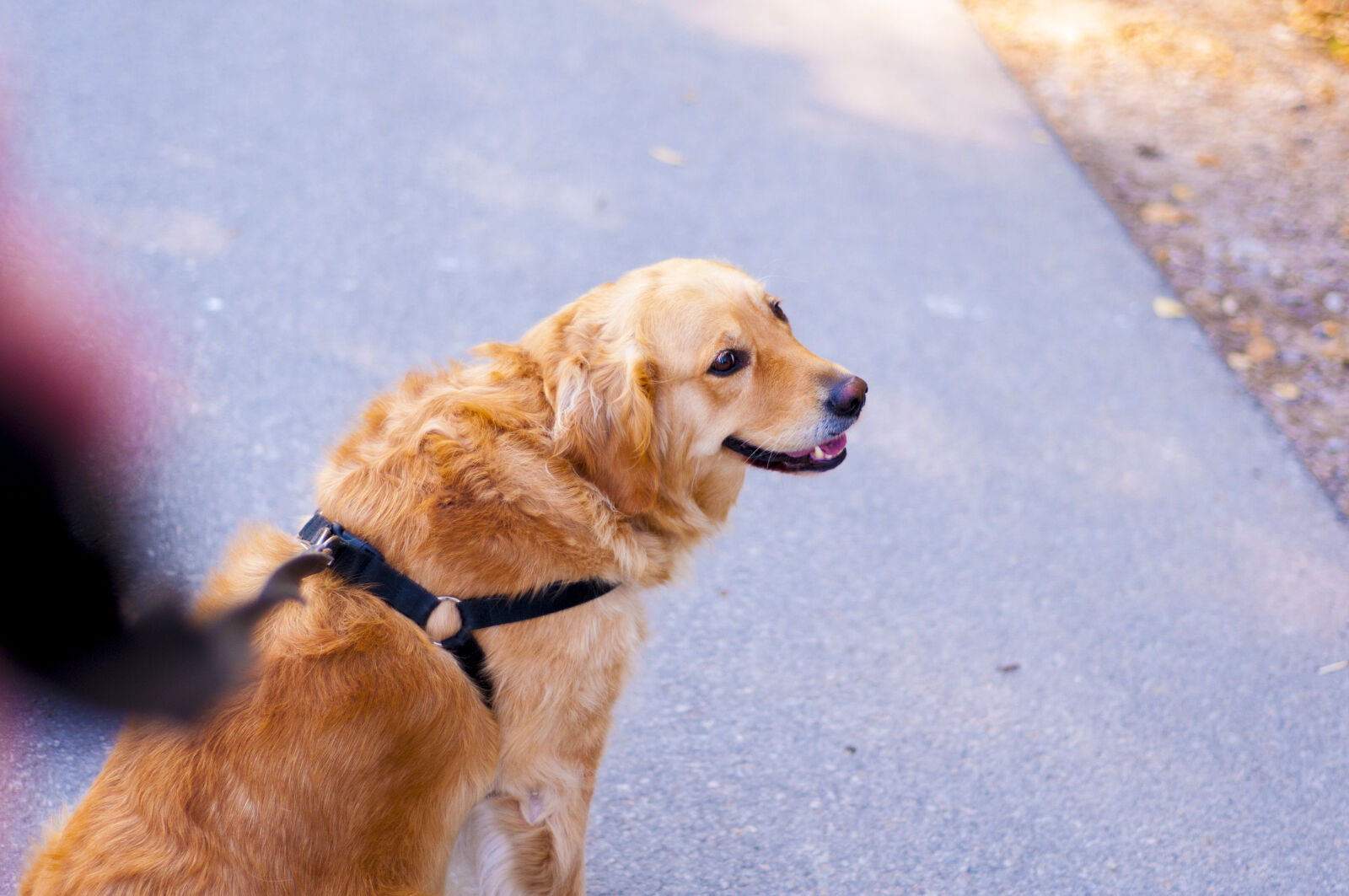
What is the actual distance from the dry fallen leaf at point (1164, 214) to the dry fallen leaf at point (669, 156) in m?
2.50

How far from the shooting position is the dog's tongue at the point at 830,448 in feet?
7.70

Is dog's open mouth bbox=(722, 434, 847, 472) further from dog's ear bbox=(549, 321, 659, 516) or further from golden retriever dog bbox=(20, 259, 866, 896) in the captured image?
dog's ear bbox=(549, 321, 659, 516)

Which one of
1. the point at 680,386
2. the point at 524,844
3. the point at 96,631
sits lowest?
the point at 524,844

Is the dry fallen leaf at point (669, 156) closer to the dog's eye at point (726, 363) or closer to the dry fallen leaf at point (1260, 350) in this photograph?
the dry fallen leaf at point (1260, 350)

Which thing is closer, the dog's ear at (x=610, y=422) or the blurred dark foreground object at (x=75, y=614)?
the blurred dark foreground object at (x=75, y=614)

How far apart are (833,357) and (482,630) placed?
2.57 m

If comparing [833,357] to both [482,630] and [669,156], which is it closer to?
[669,156]

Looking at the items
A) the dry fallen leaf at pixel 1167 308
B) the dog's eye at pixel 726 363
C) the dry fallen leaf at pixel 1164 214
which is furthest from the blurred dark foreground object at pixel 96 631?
the dry fallen leaf at pixel 1164 214

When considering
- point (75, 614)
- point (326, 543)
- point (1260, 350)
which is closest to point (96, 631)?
point (75, 614)

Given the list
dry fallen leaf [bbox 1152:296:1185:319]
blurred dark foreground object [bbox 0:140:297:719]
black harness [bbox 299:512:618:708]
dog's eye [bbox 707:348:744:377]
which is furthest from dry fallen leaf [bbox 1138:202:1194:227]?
blurred dark foreground object [bbox 0:140:297:719]

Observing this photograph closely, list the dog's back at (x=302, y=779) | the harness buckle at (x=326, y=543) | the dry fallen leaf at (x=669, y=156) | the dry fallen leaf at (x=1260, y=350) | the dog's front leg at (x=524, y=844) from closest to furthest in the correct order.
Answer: the dog's back at (x=302, y=779), the harness buckle at (x=326, y=543), the dog's front leg at (x=524, y=844), the dry fallen leaf at (x=1260, y=350), the dry fallen leaf at (x=669, y=156)

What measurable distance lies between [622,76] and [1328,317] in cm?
392

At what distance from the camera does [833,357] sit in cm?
414

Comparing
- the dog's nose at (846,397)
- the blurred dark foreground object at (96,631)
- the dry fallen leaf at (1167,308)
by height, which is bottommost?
the dry fallen leaf at (1167,308)
